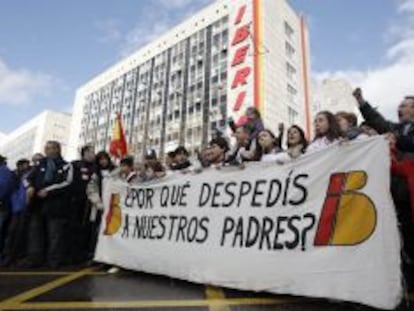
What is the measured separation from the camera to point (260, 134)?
19.4 feet

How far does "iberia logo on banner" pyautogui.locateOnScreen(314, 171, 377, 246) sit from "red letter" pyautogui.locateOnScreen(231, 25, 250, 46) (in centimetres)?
4117

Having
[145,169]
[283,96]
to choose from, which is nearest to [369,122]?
[145,169]

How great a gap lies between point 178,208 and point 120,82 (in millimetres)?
59142

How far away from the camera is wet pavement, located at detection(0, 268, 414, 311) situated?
165 inches

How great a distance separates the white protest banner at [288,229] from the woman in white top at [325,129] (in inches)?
22.2

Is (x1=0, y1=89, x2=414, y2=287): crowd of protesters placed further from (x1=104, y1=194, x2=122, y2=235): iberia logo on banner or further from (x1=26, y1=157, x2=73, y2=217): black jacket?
(x1=104, y1=194, x2=122, y2=235): iberia logo on banner

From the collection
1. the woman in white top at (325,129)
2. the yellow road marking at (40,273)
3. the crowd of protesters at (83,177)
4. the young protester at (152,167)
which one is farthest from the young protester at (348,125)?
the yellow road marking at (40,273)

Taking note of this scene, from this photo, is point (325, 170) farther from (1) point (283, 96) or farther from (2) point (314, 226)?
(1) point (283, 96)

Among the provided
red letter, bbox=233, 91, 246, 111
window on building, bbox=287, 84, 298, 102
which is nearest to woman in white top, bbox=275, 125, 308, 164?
red letter, bbox=233, 91, 246, 111

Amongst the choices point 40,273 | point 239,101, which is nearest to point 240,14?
point 239,101

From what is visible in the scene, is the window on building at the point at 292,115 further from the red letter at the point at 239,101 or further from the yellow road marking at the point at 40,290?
the yellow road marking at the point at 40,290

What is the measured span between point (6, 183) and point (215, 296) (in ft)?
15.2

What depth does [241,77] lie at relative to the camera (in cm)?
4253

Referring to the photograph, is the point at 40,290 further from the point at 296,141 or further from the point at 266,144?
the point at 296,141
